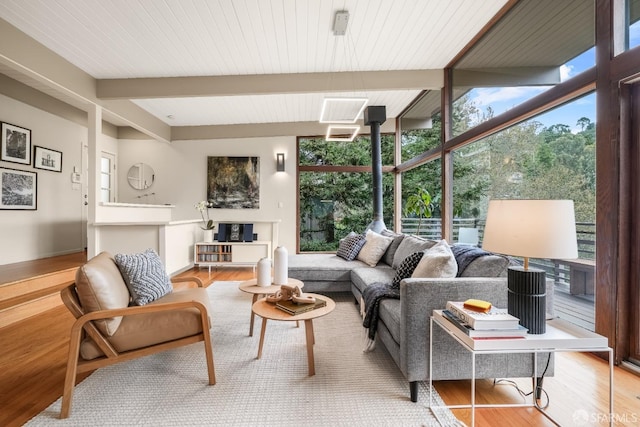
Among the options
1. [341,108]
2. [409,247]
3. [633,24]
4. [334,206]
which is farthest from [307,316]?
[334,206]

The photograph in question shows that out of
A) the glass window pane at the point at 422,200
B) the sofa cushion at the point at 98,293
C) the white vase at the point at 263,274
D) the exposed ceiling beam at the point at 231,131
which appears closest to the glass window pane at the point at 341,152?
the exposed ceiling beam at the point at 231,131

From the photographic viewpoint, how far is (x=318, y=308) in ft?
7.07

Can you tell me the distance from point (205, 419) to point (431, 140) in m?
4.64

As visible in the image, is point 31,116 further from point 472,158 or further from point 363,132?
point 472,158

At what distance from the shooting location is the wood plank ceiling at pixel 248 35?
2873 mm

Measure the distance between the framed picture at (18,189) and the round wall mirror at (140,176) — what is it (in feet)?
6.13

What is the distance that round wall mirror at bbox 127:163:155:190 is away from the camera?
6.53 metres

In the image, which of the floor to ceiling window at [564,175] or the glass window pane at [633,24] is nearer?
the glass window pane at [633,24]

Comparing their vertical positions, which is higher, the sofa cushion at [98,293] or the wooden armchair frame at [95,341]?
the sofa cushion at [98,293]

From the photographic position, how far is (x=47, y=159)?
4.91m

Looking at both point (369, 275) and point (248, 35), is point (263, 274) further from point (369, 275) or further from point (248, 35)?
point (248, 35)

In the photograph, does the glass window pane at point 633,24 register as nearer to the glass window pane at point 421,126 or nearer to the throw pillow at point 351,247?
the glass window pane at point 421,126

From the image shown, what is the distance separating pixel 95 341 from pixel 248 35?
10.2 feet

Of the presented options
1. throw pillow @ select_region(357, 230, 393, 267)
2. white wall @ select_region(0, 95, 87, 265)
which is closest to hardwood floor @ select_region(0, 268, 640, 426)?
throw pillow @ select_region(357, 230, 393, 267)
